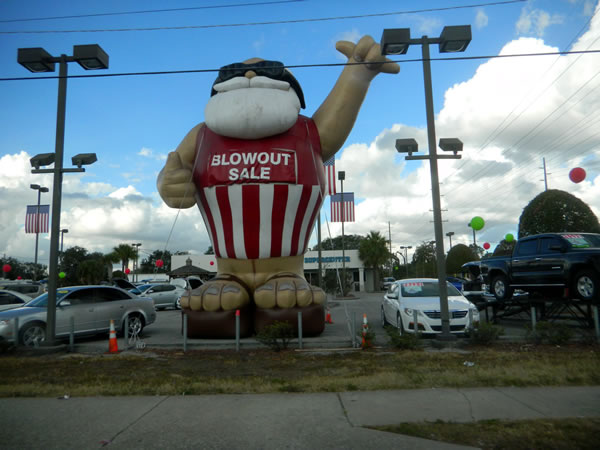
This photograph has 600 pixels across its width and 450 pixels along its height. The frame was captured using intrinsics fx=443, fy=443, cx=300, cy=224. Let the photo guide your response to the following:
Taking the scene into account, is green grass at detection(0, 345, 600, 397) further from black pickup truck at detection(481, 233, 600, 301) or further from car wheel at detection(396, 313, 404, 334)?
black pickup truck at detection(481, 233, 600, 301)

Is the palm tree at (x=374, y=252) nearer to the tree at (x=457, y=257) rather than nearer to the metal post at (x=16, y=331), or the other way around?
the tree at (x=457, y=257)

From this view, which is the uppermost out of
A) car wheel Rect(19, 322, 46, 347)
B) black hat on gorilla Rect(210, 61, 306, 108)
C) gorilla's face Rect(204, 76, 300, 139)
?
black hat on gorilla Rect(210, 61, 306, 108)

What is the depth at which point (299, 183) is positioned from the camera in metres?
8.63

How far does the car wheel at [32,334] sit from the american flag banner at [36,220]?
15.3 metres

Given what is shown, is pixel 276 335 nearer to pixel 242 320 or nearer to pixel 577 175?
pixel 242 320

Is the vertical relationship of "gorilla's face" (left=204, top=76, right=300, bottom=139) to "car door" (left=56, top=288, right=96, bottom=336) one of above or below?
above

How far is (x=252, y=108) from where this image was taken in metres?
8.34

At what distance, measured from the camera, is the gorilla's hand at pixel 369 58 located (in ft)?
28.9

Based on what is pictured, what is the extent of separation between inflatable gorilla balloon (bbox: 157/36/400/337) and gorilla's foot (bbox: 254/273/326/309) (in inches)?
0.8

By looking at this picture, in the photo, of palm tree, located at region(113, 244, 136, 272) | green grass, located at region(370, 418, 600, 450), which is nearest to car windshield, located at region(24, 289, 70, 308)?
green grass, located at region(370, 418, 600, 450)

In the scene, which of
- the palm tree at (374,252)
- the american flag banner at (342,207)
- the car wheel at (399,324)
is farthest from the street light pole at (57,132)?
the palm tree at (374,252)

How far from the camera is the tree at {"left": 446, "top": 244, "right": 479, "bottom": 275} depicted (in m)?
46.3

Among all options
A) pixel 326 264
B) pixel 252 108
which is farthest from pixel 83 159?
pixel 326 264

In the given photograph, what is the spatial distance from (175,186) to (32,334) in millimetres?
4252
